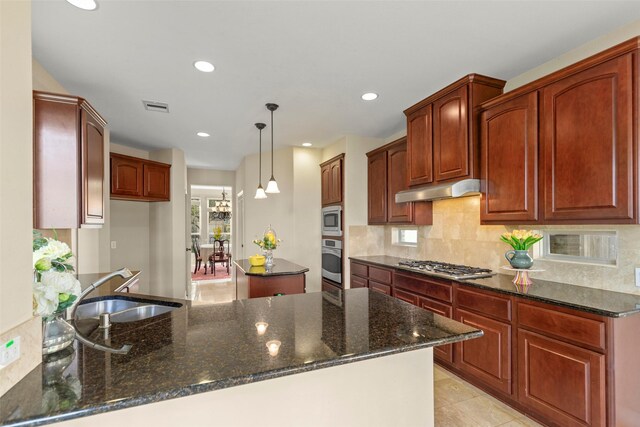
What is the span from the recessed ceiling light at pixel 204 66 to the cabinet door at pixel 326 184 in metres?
2.54

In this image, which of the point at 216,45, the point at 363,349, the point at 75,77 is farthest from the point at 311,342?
the point at 75,77

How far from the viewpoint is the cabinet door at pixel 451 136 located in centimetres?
266

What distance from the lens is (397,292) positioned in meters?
3.35

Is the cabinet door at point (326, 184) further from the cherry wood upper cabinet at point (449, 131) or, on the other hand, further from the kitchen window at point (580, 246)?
the kitchen window at point (580, 246)

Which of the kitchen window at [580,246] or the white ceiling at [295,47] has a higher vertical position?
the white ceiling at [295,47]

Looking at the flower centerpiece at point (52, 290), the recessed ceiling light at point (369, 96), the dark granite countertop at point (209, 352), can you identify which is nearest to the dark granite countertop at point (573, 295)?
the dark granite countertop at point (209, 352)

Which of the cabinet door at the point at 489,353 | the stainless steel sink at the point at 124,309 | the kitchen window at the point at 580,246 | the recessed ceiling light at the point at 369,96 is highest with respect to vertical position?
the recessed ceiling light at the point at 369,96

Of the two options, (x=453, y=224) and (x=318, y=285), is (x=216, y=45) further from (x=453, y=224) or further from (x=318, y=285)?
(x=318, y=285)

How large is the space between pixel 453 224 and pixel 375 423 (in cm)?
249

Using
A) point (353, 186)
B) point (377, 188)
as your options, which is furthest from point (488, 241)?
point (353, 186)

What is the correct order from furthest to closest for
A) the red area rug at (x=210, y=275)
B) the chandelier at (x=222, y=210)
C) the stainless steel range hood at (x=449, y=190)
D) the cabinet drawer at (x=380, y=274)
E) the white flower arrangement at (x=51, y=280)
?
the chandelier at (x=222, y=210) → the red area rug at (x=210, y=275) → the cabinet drawer at (x=380, y=274) → the stainless steel range hood at (x=449, y=190) → the white flower arrangement at (x=51, y=280)

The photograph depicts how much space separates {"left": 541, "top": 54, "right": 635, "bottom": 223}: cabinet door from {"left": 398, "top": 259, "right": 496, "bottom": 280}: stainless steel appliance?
29.9 inches

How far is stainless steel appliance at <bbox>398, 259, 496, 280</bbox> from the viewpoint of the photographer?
8.70 feet

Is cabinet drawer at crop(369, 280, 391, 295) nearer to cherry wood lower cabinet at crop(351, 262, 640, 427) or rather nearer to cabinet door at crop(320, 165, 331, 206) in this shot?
cherry wood lower cabinet at crop(351, 262, 640, 427)
